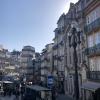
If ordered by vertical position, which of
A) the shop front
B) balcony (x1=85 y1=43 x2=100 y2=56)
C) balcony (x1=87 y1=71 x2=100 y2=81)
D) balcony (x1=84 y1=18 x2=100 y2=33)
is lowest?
the shop front

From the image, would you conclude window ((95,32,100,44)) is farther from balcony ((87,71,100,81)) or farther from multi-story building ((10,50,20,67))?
multi-story building ((10,50,20,67))

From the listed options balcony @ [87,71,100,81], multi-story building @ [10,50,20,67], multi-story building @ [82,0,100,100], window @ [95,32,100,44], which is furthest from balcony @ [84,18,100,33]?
multi-story building @ [10,50,20,67]

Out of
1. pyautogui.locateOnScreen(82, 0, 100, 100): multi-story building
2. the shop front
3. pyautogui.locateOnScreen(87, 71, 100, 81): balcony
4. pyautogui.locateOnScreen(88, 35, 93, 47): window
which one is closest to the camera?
the shop front

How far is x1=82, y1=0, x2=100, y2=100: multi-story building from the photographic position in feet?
113

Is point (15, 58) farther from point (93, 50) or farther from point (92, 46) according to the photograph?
point (93, 50)

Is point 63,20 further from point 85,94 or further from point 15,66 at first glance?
point 15,66

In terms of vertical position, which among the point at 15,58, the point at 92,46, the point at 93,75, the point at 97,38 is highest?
the point at 15,58

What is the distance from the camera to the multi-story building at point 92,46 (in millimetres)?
34438

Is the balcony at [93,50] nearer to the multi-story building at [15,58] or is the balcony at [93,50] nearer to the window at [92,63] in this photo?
the window at [92,63]

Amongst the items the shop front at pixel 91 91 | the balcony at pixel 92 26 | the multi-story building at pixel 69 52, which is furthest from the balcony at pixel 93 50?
the shop front at pixel 91 91

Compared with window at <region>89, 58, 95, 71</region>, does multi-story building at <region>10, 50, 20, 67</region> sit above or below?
above

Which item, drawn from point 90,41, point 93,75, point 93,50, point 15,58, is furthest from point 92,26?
point 15,58

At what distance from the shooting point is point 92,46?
122ft

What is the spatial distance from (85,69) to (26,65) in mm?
93125
